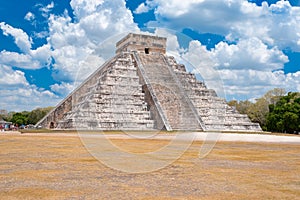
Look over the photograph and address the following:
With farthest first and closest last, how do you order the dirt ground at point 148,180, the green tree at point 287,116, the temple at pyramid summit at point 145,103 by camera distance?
the green tree at point 287,116
the temple at pyramid summit at point 145,103
the dirt ground at point 148,180

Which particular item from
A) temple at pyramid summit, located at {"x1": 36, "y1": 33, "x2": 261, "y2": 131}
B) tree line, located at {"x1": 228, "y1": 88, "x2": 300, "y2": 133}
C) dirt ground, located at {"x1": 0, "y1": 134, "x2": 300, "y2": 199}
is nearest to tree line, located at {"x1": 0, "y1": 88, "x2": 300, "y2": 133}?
tree line, located at {"x1": 228, "y1": 88, "x2": 300, "y2": 133}

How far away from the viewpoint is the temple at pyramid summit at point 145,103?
26472 mm

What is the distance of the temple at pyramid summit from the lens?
2647cm

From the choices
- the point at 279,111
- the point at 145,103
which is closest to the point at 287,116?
the point at 279,111

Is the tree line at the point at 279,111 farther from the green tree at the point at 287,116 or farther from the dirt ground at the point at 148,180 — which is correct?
the dirt ground at the point at 148,180

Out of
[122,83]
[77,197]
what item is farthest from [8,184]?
[122,83]

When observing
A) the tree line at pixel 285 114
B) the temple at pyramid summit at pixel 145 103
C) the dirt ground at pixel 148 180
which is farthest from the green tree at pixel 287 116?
the dirt ground at pixel 148 180

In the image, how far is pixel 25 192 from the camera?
5172 mm

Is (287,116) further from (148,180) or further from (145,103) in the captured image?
(148,180)

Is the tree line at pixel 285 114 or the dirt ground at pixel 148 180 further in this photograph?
the tree line at pixel 285 114

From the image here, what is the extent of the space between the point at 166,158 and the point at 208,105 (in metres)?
22.1

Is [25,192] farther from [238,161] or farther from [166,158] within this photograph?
[238,161]

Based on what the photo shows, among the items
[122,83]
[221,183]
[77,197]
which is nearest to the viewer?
[77,197]

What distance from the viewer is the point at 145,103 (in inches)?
1154
